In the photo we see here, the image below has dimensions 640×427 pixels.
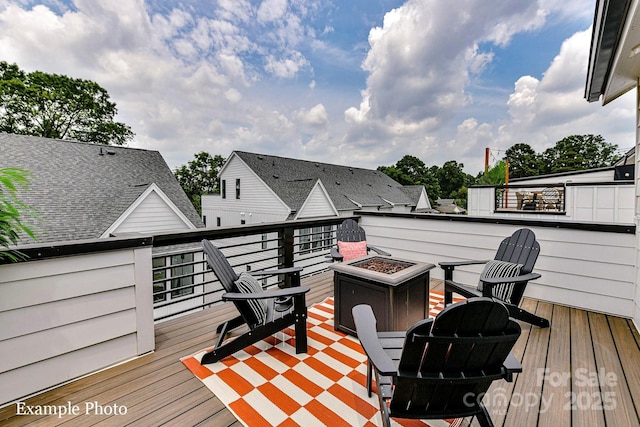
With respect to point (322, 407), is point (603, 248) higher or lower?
higher

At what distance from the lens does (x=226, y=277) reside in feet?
7.30

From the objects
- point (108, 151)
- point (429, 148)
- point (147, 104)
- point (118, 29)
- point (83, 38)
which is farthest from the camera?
point (429, 148)

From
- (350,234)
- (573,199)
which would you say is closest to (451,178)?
(573,199)

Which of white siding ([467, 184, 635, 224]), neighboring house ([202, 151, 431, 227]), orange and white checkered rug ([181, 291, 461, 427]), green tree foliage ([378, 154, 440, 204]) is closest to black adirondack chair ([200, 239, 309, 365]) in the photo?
orange and white checkered rug ([181, 291, 461, 427])

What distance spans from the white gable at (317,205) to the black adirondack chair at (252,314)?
9483 mm

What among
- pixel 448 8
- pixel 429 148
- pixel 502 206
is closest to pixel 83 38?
pixel 448 8

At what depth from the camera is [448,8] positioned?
5305 millimetres

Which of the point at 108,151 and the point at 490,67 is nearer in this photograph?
the point at 490,67

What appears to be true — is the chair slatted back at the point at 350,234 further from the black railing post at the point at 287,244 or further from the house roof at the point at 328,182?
the house roof at the point at 328,182

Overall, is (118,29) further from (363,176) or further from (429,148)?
(429,148)

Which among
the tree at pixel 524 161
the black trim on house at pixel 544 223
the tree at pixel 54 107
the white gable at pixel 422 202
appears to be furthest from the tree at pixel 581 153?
the tree at pixel 54 107

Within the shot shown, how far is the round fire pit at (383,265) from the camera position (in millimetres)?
2613

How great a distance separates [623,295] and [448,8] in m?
5.32

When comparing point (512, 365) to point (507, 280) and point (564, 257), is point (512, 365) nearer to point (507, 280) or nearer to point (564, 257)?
point (507, 280)
